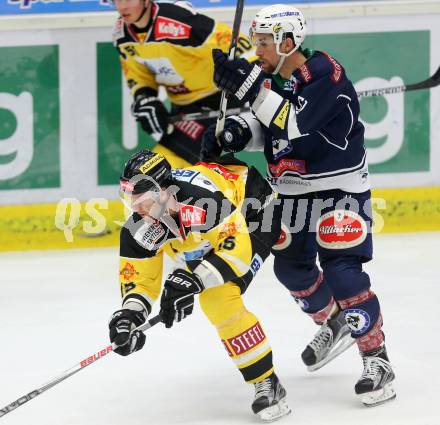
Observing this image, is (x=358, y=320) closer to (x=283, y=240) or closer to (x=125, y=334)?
(x=283, y=240)

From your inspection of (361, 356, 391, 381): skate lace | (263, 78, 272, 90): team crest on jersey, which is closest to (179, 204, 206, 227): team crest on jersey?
(263, 78, 272, 90): team crest on jersey

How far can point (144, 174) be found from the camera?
391 cm

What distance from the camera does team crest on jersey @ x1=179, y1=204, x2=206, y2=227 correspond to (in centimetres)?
398

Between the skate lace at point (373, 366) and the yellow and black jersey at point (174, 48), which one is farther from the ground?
the yellow and black jersey at point (174, 48)

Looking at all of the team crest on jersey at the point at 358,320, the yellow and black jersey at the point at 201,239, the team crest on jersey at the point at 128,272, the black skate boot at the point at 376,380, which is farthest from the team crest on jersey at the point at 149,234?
the black skate boot at the point at 376,380

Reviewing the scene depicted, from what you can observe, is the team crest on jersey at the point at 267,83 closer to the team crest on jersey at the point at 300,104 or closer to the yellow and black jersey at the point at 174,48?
the team crest on jersey at the point at 300,104

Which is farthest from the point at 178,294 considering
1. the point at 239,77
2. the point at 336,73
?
the point at 336,73

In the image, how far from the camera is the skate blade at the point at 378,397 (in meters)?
4.27

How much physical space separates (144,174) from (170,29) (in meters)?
2.46

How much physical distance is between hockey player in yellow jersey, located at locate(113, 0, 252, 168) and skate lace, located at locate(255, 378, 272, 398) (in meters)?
2.33

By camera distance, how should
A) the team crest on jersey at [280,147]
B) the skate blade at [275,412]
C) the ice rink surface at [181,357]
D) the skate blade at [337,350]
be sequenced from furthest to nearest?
the skate blade at [337,350] → the team crest on jersey at [280,147] → the ice rink surface at [181,357] → the skate blade at [275,412]

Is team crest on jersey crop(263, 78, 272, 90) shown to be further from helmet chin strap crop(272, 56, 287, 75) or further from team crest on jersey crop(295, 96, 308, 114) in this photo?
team crest on jersey crop(295, 96, 308, 114)

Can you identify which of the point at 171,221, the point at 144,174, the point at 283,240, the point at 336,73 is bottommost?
the point at 283,240

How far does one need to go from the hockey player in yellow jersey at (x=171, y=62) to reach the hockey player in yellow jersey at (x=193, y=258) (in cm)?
209
